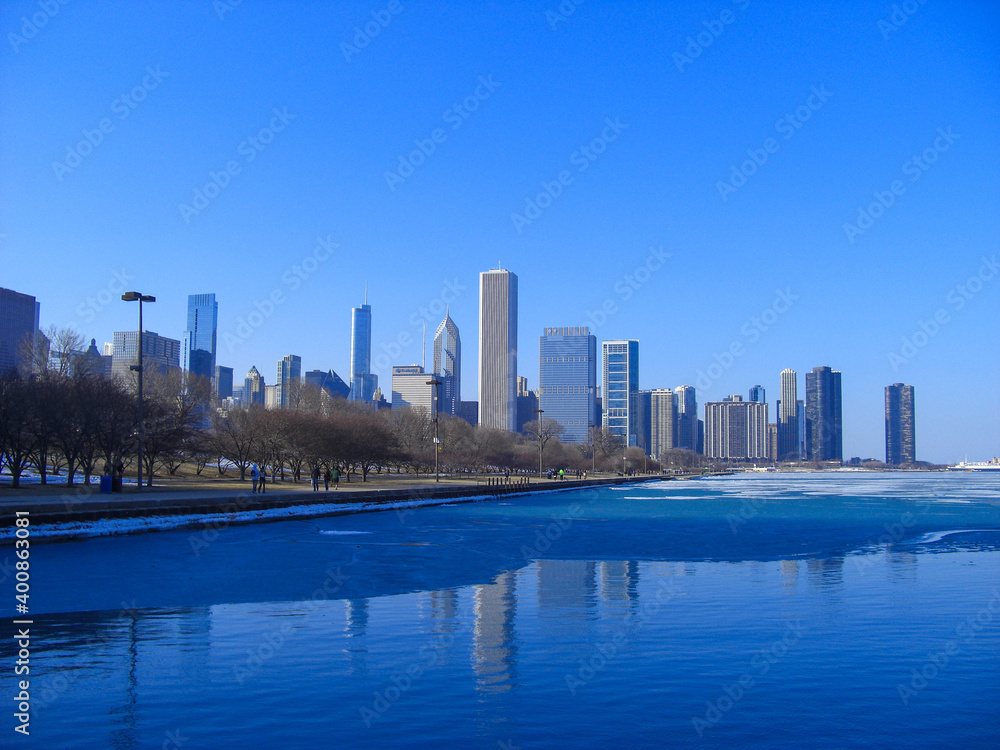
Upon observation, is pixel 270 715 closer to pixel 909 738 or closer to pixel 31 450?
pixel 909 738

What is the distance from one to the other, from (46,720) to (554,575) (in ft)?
42.5

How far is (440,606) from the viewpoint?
50.2ft

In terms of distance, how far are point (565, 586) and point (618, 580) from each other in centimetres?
156

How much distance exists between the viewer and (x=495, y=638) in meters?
12.6

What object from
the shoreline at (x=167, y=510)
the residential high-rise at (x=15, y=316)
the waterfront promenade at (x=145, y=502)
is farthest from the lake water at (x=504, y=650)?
the residential high-rise at (x=15, y=316)

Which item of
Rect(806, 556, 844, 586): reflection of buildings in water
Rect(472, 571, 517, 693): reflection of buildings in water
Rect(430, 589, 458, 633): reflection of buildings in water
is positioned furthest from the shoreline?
Rect(806, 556, 844, 586): reflection of buildings in water

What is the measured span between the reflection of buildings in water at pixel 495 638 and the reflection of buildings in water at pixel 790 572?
6372 mm

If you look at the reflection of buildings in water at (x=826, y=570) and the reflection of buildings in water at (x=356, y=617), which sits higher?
the reflection of buildings in water at (x=356, y=617)

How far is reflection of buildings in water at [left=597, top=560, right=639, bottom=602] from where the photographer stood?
655 inches

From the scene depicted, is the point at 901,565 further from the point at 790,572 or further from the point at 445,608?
the point at 445,608

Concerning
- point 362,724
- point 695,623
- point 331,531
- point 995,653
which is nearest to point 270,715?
point 362,724

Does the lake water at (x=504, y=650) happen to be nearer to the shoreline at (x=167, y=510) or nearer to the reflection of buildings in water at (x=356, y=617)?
the reflection of buildings in water at (x=356, y=617)

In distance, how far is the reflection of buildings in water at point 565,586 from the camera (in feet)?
51.3

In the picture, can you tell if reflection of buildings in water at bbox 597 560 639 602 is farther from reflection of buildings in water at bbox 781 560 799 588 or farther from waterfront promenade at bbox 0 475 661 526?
waterfront promenade at bbox 0 475 661 526
